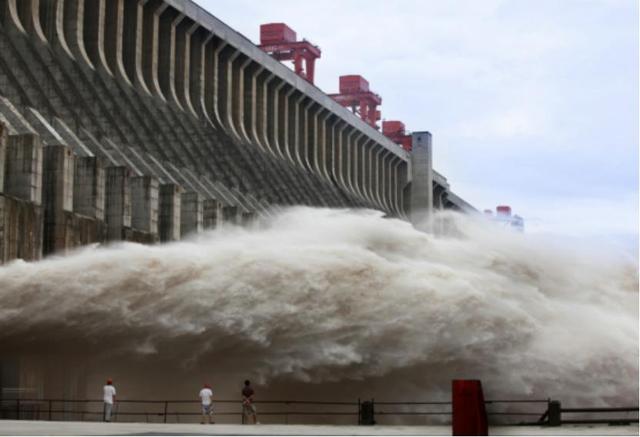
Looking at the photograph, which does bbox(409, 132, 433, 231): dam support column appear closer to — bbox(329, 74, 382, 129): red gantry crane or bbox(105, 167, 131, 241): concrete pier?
bbox(329, 74, 382, 129): red gantry crane

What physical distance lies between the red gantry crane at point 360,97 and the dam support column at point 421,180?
11.6 m

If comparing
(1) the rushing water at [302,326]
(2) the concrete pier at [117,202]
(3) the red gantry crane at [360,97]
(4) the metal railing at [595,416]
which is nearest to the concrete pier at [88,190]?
(2) the concrete pier at [117,202]

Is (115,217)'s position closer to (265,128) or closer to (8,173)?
(8,173)

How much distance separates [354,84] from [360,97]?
198 cm

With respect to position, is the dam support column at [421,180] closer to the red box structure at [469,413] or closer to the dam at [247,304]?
the dam at [247,304]

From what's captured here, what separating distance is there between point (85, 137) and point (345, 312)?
18.0m

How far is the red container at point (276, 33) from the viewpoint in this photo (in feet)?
332

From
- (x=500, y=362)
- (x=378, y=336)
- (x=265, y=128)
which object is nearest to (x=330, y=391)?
(x=378, y=336)


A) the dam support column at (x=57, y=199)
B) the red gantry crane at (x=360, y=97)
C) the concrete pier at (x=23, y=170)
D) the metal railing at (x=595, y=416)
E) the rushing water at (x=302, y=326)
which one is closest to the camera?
the metal railing at (x=595, y=416)

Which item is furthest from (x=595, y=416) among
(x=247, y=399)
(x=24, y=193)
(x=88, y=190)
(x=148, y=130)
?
(x=148, y=130)

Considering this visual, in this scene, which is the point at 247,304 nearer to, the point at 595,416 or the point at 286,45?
the point at 595,416

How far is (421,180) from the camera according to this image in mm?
105625

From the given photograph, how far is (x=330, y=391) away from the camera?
3612 centimetres

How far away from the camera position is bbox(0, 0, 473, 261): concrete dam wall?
3706 cm
